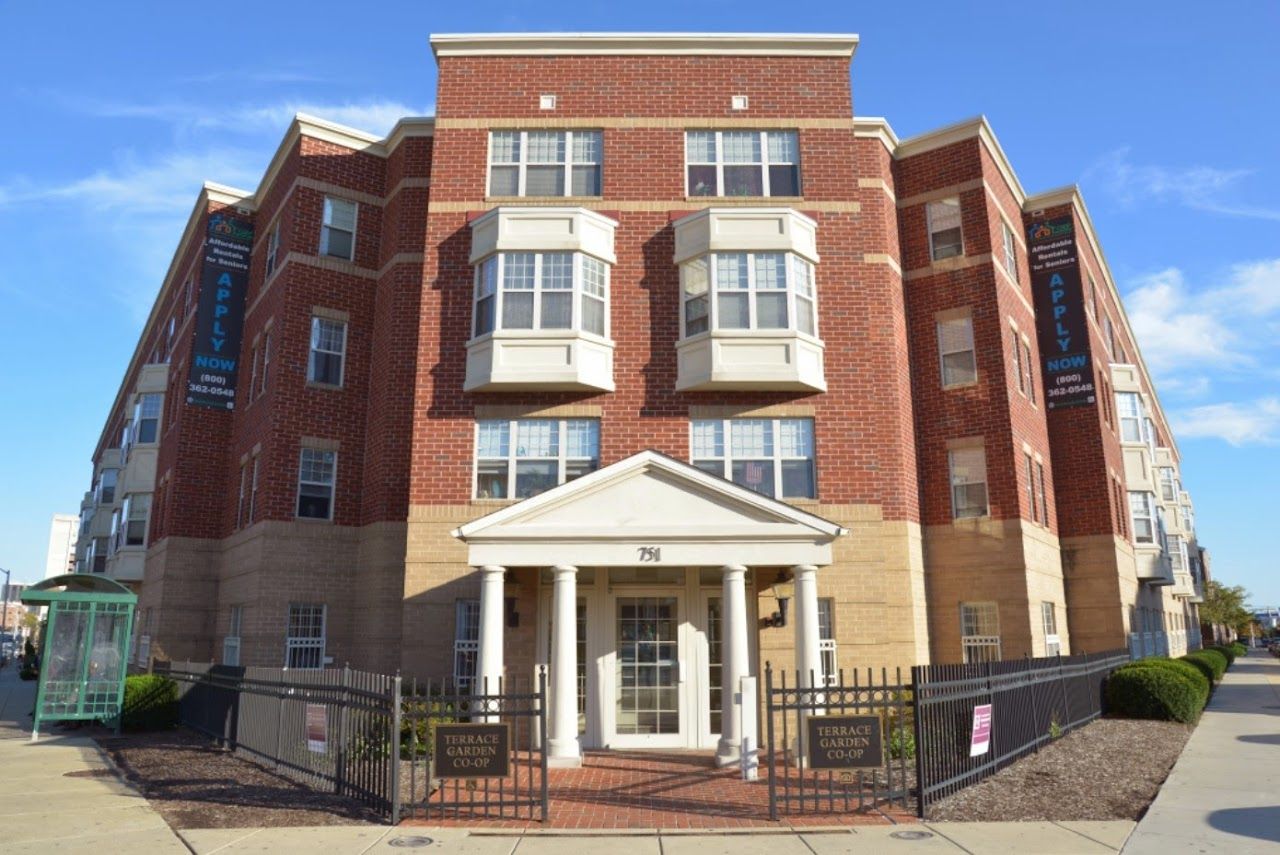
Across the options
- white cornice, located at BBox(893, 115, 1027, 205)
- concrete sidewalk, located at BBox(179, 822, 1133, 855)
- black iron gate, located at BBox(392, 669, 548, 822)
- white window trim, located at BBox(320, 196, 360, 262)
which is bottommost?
concrete sidewalk, located at BBox(179, 822, 1133, 855)

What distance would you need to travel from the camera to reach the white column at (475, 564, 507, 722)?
13.9 m

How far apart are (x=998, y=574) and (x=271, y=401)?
1654cm

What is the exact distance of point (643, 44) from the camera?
19.8 meters

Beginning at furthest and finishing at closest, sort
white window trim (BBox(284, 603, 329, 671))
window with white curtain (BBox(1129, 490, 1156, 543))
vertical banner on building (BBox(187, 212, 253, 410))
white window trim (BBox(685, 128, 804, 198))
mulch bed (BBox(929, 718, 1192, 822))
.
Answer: window with white curtain (BBox(1129, 490, 1156, 543)) < vertical banner on building (BBox(187, 212, 253, 410)) < white window trim (BBox(284, 603, 329, 671)) < white window trim (BBox(685, 128, 804, 198)) < mulch bed (BBox(929, 718, 1192, 822))

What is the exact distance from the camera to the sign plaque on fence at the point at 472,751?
33.0ft

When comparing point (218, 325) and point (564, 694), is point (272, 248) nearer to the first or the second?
point (218, 325)

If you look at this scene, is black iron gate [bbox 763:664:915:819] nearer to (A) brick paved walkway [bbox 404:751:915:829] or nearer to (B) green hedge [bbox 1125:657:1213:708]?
(A) brick paved walkway [bbox 404:751:915:829]

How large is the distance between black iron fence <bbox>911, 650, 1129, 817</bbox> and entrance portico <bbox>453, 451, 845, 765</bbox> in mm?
2619

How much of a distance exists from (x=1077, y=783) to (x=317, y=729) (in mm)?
9782

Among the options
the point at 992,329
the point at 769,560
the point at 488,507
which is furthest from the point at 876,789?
the point at 992,329

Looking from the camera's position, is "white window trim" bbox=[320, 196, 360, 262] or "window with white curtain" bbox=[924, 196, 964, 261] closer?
"white window trim" bbox=[320, 196, 360, 262]

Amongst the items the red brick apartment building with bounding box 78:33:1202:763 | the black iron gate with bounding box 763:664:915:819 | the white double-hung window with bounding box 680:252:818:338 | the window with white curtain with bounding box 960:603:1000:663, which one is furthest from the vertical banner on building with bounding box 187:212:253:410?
the window with white curtain with bounding box 960:603:1000:663

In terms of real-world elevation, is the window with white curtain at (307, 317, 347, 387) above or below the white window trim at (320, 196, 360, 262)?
below

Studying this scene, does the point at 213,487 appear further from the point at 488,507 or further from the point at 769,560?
the point at 769,560
